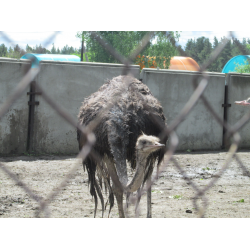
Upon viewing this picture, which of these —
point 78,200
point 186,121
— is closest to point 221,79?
point 186,121

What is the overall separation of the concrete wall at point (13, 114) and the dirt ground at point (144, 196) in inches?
13.6

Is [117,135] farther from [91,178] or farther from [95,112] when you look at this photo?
[91,178]

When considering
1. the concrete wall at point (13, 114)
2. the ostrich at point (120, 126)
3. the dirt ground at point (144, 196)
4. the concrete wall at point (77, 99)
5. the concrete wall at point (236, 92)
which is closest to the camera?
the ostrich at point (120, 126)

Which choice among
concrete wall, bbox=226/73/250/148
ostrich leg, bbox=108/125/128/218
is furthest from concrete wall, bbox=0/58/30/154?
concrete wall, bbox=226/73/250/148

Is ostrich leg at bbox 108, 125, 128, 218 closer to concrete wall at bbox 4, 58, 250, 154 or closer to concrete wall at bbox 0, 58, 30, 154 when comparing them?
concrete wall at bbox 4, 58, 250, 154

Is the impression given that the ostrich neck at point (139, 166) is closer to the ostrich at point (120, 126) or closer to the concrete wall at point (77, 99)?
the ostrich at point (120, 126)

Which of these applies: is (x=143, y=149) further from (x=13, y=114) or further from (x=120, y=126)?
(x=13, y=114)

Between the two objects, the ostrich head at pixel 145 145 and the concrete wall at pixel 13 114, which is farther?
the concrete wall at pixel 13 114

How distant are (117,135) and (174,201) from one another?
6.32 feet

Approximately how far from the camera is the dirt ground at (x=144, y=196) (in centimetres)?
403

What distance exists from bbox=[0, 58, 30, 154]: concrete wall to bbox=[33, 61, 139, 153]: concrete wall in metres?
0.25

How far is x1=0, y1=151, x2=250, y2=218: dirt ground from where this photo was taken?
4031mm

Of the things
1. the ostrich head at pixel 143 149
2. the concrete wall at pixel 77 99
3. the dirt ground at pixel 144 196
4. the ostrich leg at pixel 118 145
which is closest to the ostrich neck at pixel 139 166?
the ostrich head at pixel 143 149

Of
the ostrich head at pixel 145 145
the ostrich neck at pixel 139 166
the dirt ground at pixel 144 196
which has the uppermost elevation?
the ostrich head at pixel 145 145
